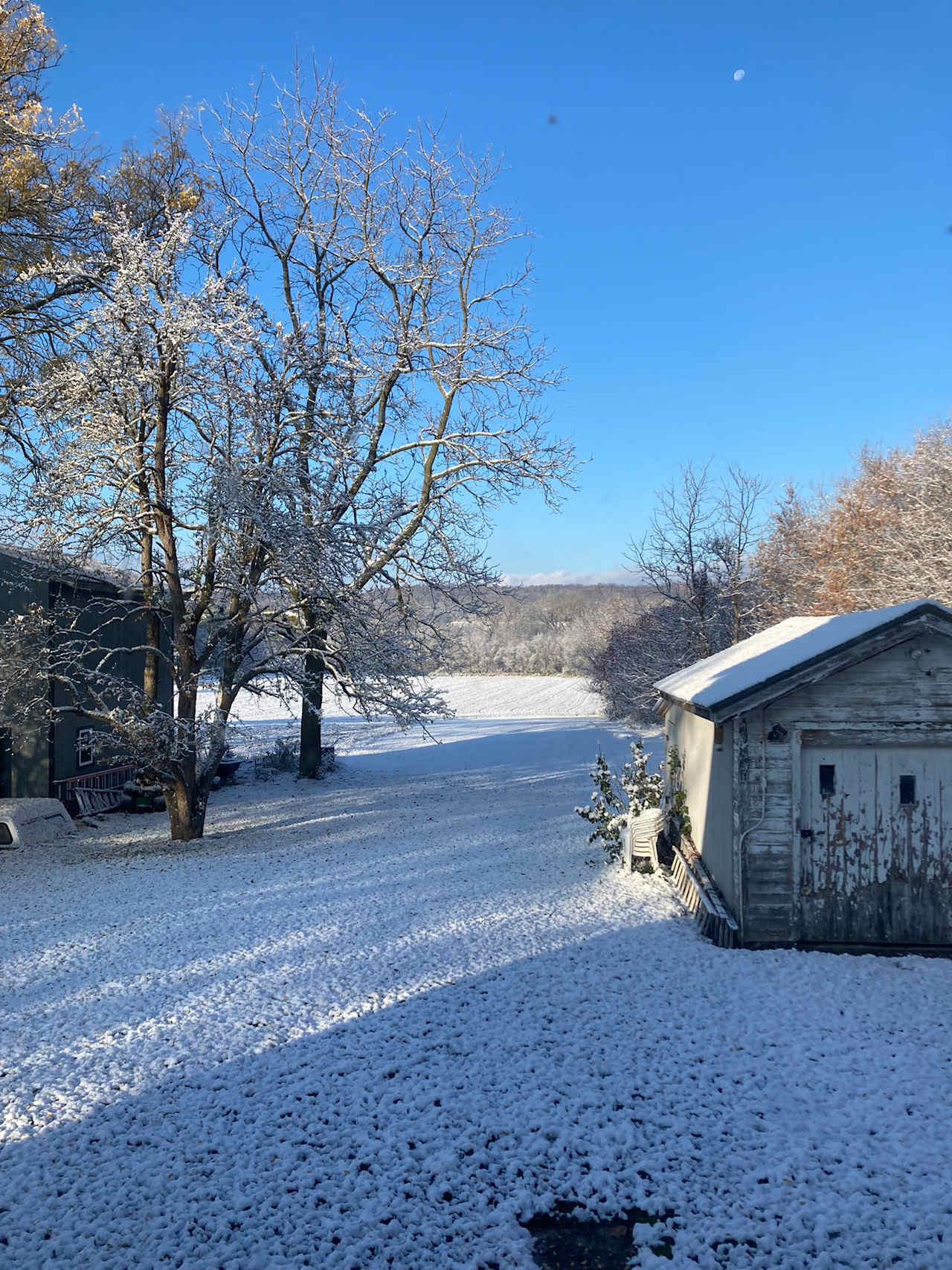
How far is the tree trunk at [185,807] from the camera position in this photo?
45.0ft

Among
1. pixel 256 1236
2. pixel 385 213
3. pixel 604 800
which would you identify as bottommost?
pixel 256 1236

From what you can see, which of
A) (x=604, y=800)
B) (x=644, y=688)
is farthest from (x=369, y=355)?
(x=644, y=688)

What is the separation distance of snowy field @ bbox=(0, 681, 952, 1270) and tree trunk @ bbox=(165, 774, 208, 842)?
288cm

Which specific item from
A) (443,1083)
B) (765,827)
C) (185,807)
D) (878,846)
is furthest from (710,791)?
(185,807)

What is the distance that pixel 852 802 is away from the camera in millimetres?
8242

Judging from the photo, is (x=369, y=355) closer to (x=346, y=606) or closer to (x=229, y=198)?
(x=229, y=198)

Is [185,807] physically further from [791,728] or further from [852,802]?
[852,802]

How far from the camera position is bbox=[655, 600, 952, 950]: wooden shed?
8180mm

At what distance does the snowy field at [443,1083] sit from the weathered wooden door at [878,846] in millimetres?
404

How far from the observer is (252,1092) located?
5566 mm

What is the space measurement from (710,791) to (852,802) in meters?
1.95

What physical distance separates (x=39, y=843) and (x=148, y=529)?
582cm

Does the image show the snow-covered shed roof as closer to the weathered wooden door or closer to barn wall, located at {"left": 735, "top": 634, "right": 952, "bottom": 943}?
barn wall, located at {"left": 735, "top": 634, "right": 952, "bottom": 943}

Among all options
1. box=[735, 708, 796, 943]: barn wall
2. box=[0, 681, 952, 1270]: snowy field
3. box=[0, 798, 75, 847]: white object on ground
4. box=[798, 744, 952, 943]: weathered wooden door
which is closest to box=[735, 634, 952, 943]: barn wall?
box=[735, 708, 796, 943]: barn wall
